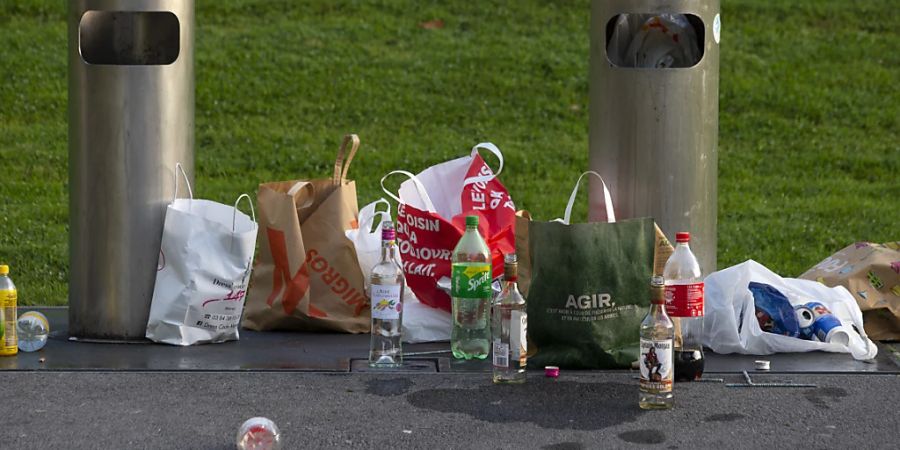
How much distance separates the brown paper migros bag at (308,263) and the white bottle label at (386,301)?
1.71ft

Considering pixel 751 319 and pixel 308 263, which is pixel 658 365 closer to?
pixel 751 319

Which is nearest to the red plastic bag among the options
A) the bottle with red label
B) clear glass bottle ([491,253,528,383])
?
clear glass bottle ([491,253,528,383])

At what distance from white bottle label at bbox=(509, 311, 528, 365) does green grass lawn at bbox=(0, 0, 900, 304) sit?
270 cm

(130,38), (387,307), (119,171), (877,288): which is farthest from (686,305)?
(130,38)

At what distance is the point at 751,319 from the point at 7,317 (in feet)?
8.87

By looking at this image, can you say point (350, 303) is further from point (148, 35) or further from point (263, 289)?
point (148, 35)

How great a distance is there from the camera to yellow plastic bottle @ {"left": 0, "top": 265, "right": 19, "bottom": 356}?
4617 millimetres

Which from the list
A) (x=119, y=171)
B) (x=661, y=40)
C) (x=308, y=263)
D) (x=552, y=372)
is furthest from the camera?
(x=661, y=40)

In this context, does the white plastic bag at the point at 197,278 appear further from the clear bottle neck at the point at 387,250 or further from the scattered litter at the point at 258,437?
the scattered litter at the point at 258,437

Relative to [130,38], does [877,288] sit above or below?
below

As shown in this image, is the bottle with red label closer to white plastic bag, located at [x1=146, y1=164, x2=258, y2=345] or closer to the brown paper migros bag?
the brown paper migros bag

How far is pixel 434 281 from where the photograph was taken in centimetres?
501

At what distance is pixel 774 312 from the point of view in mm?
4887

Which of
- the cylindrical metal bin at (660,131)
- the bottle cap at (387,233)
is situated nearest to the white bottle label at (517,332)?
the bottle cap at (387,233)
